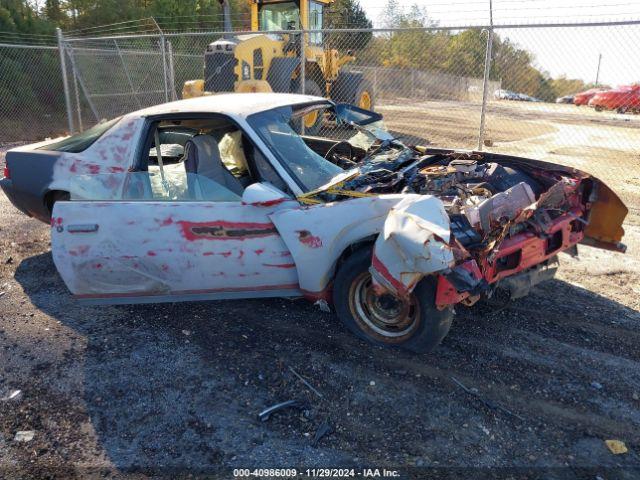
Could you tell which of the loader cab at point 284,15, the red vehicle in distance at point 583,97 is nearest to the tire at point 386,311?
the loader cab at point 284,15

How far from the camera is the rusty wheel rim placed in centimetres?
342

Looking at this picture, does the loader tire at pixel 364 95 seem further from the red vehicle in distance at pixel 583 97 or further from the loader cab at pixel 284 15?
the red vehicle in distance at pixel 583 97

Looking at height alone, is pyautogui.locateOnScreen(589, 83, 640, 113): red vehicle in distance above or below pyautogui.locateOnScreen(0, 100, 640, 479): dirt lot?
above

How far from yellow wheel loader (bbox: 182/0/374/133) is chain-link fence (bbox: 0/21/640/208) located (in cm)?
3

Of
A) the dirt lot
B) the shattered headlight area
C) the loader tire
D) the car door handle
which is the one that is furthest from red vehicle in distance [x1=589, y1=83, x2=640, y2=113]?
the car door handle

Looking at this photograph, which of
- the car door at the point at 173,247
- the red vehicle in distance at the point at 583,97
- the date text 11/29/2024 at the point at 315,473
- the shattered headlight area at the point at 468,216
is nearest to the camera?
the date text 11/29/2024 at the point at 315,473

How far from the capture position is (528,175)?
4254 mm

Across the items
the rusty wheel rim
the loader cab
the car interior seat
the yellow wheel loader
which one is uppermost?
the loader cab

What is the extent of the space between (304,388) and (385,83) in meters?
19.8

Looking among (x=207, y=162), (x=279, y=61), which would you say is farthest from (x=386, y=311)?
(x=279, y=61)

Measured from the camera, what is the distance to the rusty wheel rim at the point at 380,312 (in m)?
3.42

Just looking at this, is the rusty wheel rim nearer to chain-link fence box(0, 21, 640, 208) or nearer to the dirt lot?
the dirt lot

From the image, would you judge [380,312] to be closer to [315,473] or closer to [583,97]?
[315,473]

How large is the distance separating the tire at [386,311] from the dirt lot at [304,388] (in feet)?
0.37
